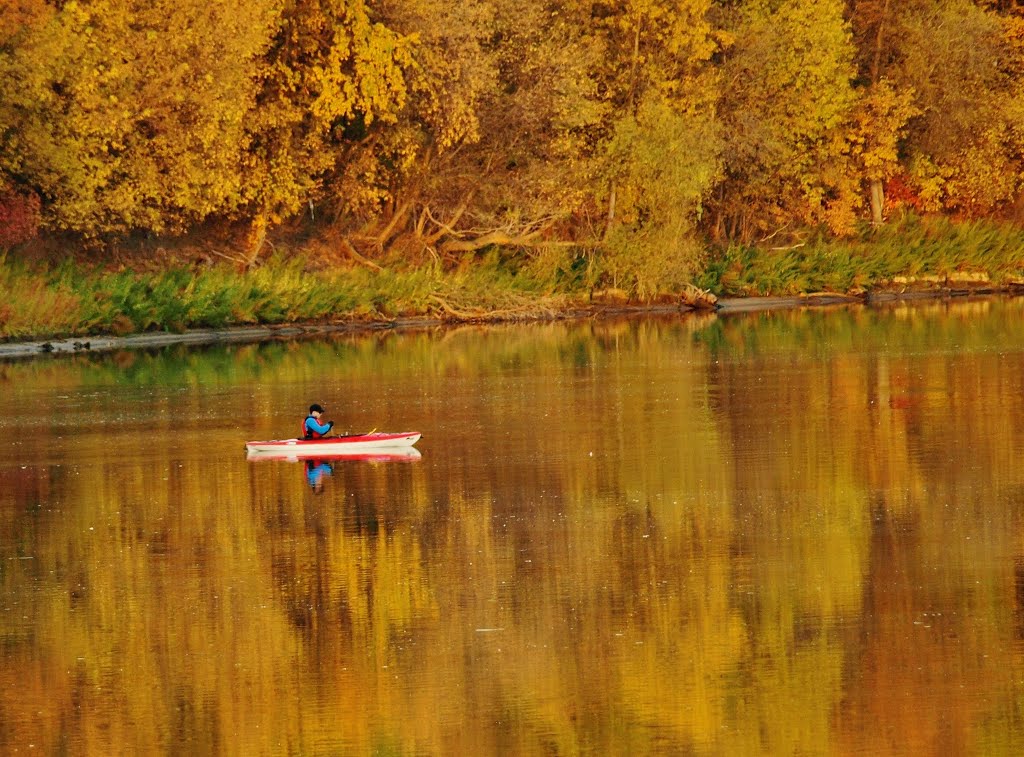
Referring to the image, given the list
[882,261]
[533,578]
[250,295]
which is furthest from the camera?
[882,261]

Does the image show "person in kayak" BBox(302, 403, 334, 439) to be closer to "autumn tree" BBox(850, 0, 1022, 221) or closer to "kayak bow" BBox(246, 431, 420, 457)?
"kayak bow" BBox(246, 431, 420, 457)

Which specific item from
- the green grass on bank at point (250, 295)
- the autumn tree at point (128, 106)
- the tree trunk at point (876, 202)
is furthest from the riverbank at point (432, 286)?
the autumn tree at point (128, 106)

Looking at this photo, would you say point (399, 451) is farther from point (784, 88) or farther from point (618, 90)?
point (784, 88)

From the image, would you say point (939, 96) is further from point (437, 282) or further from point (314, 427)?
point (314, 427)

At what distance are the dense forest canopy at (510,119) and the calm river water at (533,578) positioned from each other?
1974cm

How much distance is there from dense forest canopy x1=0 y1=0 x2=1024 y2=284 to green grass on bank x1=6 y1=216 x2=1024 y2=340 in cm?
121

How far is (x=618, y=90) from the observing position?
6297 centimetres

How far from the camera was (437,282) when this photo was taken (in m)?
57.1

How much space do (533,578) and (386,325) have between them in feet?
132

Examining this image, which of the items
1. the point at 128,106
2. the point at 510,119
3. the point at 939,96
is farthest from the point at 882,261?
the point at 128,106

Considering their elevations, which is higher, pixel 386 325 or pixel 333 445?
pixel 333 445

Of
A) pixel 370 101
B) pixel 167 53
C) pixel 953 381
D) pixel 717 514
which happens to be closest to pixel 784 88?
pixel 370 101

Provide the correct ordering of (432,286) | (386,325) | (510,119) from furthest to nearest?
(510,119), (432,286), (386,325)

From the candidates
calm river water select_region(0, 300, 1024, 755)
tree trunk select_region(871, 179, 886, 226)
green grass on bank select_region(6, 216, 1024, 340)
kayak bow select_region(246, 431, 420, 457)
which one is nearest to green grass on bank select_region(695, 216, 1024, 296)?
green grass on bank select_region(6, 216, 1024, 340)
